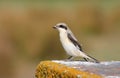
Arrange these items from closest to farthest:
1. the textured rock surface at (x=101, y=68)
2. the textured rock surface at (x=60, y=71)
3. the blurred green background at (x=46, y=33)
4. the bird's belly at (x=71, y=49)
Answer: the textured rock surface at (x=60, y=71)
the textured rock surface at (x=101, y=68)
the bird's belly at (x=71, y=49)
the blurred green background at (x=46, y=33)

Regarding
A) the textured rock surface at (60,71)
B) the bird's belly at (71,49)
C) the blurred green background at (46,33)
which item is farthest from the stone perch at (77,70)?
the blurred green background at (46,33)

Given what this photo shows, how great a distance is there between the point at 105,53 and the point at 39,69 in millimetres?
11931

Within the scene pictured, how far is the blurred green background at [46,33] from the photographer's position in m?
16.4

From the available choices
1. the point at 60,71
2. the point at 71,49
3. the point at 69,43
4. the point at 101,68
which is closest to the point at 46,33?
the point at 69,43

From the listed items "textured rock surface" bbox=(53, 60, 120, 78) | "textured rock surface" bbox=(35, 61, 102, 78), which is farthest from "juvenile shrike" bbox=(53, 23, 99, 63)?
"textured rock surface" bbox=(35, 61, 102, 78)

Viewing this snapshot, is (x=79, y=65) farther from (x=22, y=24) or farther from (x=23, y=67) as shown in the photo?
(x=22, y=24)

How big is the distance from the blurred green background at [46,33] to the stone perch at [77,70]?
8.71 m

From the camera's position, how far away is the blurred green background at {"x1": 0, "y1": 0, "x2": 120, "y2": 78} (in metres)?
16.4

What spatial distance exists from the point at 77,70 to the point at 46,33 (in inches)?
515

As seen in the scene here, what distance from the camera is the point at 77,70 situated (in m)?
5.66

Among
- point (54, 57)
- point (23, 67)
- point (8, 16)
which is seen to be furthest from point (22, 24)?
point (23, 67)

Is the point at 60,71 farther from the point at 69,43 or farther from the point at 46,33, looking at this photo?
the point at 46,33

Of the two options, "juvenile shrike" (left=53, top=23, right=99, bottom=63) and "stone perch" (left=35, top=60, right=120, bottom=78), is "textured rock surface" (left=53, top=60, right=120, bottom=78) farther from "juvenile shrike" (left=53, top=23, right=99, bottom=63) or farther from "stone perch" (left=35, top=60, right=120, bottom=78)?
"juvenile shrike" (left=53, top=23, right=99, bottom=63)

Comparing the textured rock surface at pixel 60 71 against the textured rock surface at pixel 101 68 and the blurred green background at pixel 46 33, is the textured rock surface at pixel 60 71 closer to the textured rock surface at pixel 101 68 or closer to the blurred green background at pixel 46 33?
the textured rock surface at pixel 101 68
